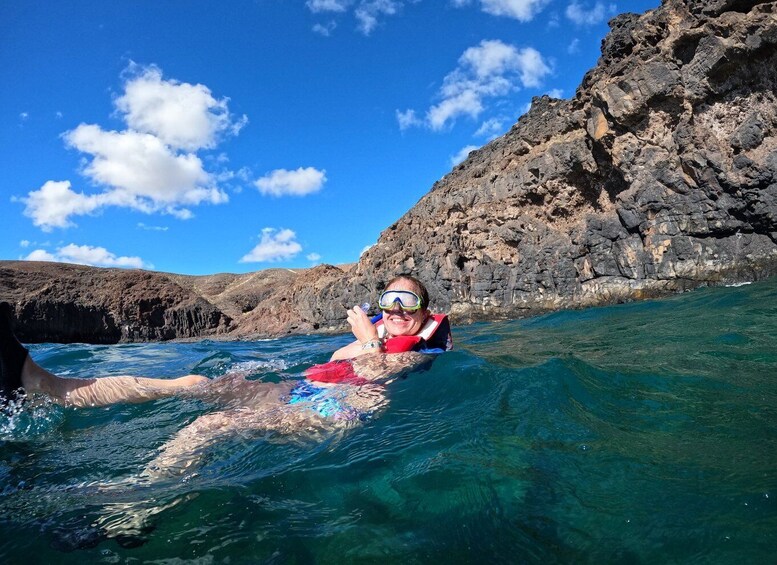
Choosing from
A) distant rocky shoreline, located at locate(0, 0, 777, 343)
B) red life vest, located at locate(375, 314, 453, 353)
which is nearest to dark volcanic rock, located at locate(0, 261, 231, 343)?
distant rocky shoreline, located at locate(0, 0, 777, 343)

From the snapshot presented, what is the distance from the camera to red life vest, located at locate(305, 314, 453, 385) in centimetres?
368

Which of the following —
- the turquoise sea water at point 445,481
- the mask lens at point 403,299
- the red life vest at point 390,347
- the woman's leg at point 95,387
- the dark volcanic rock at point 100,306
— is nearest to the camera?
the turquoise sea water at point 445,481

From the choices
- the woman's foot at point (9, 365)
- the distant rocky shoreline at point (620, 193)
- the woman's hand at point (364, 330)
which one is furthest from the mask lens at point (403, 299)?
the distant rocky shoreline at point (620, 193)

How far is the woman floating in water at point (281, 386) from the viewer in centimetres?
281

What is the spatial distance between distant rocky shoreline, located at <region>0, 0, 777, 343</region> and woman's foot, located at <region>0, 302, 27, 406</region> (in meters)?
14.8

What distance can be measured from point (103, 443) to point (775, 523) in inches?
134

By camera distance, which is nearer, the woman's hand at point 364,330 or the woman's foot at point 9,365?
the woman's foot at point 9,365

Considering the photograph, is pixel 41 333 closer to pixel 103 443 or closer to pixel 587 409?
pixel 103 443

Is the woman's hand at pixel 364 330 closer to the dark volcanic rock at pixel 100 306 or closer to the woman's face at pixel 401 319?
the woman's face at pixel 401 319

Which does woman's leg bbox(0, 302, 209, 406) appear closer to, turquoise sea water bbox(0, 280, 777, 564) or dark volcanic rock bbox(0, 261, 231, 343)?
turquoise sea water bbox(0, 280, 777, 564)

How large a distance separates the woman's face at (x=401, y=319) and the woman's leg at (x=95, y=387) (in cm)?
168

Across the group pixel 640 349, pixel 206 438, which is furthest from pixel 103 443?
pixel 640 349

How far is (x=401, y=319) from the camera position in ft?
14.1

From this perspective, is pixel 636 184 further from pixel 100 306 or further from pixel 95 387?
pixel 100 306
